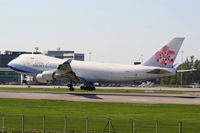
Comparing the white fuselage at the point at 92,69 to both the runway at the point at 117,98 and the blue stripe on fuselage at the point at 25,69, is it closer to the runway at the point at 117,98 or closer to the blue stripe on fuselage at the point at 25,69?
the blue stripe on fuselage at the point at 25,69

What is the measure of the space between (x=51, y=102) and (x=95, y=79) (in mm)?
26258

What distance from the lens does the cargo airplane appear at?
8106 cm

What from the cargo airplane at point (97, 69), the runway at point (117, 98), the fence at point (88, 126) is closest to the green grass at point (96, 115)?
the fence at point (88, 126)

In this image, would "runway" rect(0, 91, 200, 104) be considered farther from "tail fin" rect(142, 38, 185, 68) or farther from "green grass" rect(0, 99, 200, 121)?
"tail fin" rect(142, 38, 185, 68)

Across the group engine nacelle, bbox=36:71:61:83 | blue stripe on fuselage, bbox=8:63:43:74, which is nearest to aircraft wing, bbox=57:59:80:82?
engine nacelle, bbox=36:71:61:83

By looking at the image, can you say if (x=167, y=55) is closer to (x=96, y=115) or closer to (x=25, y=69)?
(x=25, y=69)

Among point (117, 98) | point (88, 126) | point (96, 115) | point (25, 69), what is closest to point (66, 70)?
point (25, 69)

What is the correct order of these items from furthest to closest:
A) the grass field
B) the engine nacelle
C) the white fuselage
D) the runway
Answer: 1. the white fuselage
2. the engine nacelle
3. the runway
4. the grass field

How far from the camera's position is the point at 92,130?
36.4m

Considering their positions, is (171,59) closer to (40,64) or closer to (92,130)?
(40,64)

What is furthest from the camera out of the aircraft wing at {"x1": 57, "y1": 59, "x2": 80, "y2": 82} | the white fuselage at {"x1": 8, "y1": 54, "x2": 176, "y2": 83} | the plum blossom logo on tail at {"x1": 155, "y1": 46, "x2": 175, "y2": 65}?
the white fuselage at {"x1": 8, "y1": 54, "x2": 176, "y2": 83}

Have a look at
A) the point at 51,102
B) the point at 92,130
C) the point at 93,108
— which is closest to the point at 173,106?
the point at 93,108

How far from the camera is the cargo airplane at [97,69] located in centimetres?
8106

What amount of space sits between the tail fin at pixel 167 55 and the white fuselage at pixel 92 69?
169 cm
